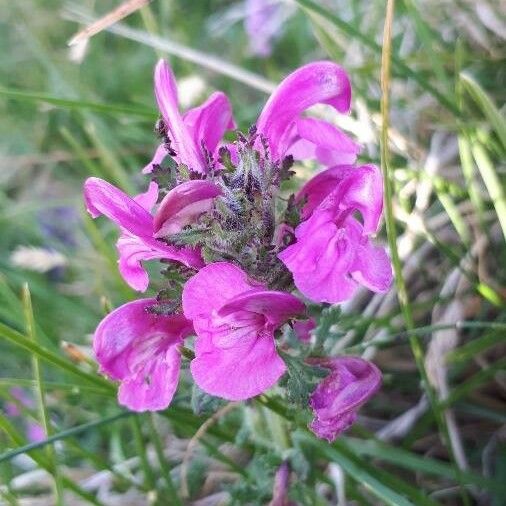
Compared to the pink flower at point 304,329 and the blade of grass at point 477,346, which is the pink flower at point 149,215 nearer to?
the pink flower at point 304,329

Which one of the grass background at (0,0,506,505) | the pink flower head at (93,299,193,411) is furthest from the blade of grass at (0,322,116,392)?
the pink flower head at (93,299,193,411)

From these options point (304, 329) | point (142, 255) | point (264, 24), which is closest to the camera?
point (142, 255)

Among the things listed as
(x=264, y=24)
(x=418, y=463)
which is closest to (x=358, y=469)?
(x=418, y=463)

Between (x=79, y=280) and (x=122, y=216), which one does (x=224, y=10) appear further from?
(x=122, y=216)

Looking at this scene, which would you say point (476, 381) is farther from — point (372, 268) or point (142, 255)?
point (142, 255)

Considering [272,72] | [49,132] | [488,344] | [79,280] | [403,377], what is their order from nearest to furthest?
[488,344] → [403,377] → [79,280] → [272,72] → [49,132]

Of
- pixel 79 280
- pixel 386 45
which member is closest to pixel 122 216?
pixel 386 45
